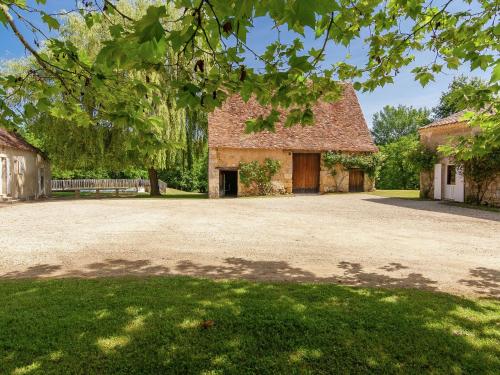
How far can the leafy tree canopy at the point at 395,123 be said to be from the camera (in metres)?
49.8

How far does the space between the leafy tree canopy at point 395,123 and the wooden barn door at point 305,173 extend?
112ft

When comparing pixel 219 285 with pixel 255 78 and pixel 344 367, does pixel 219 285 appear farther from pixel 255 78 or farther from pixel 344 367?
pixel 255 78

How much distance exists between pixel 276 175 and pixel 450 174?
33.3ft

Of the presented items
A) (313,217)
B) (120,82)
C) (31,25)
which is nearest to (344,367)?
(120,82)

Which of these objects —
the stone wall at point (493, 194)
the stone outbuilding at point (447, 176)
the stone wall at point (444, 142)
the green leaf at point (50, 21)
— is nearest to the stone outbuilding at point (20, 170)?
the green leaf at point (50, 21)

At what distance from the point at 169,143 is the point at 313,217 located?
7.96 metres

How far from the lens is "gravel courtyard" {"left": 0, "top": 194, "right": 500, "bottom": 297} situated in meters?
4.71

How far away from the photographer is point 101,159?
18016mm

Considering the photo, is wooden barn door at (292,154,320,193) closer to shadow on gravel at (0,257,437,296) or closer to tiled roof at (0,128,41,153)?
shadow on gravel at (0,257,437,296)

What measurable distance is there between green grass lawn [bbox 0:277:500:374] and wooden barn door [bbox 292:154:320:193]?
17.7 meters

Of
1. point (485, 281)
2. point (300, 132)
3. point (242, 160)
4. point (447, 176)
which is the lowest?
point (485, 281)

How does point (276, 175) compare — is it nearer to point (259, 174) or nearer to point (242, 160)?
point (259, 174)

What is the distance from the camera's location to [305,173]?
21.6 metres

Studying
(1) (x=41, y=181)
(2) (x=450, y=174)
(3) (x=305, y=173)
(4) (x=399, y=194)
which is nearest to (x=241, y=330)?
(2) (x=450, y=174)
